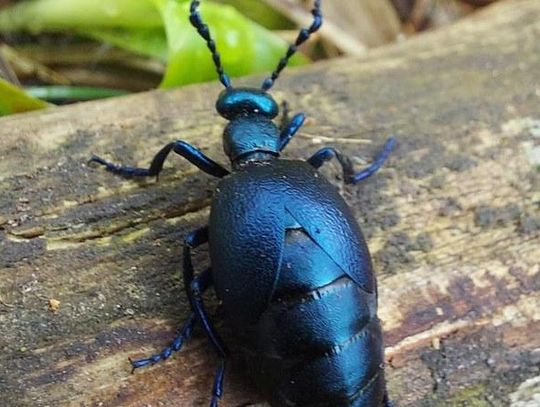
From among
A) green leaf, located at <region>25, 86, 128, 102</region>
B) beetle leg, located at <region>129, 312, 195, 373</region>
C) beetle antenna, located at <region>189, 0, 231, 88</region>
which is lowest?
green leaf, located at <region>25, 86, 128, 102</region>

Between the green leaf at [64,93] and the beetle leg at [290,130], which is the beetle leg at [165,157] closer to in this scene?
the beetle leg at [290,130]

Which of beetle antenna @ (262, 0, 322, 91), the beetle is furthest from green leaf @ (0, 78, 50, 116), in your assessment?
the beetle

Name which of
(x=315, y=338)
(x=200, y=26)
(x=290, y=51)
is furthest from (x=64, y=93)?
(x=315, y=338)

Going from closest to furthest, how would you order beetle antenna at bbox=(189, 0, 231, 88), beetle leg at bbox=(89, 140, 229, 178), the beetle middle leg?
the beetle middle leg
beetle leg at bbox=(89, 140, 229, 178)
beetle antenna at bbox=(189, 0, 231, 88)

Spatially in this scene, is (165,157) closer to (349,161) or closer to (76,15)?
(349,161)

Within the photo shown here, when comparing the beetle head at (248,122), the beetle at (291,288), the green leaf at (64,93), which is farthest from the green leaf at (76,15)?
the beetle at (291,288)

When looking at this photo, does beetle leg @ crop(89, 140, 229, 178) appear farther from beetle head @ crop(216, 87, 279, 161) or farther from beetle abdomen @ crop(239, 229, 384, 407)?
beetle abdomen @ crop(239, 229, 384, 407)

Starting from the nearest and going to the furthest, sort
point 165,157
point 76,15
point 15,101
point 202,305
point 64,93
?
1. point 202,305
2. point 165,157
3. point 15,101
4. point 64,93
5. point 76,15
